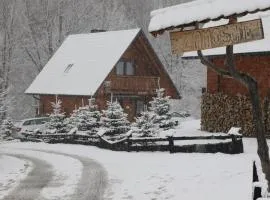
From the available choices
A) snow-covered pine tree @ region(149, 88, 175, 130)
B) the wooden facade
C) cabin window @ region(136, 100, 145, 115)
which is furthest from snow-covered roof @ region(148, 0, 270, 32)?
cabin window @ region(136, 100, 145, 115)

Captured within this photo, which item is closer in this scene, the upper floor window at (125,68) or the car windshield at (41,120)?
the car windshield at (41,120)

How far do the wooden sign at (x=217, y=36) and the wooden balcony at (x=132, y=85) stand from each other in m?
27.0

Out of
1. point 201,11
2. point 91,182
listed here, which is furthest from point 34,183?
point 201,11

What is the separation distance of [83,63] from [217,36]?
31274 mm

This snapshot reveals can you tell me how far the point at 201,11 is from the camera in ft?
29.9

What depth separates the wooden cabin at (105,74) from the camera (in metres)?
36.9

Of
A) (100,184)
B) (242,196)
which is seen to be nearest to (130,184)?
(100,184)

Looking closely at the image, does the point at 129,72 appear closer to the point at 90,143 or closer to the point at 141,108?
the point at 141,108

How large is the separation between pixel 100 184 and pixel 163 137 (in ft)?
23.9

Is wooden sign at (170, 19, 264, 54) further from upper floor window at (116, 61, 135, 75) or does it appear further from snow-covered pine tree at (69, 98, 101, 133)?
upper floor window at (116, 61, 135, 75)

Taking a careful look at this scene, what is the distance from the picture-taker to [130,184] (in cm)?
1437

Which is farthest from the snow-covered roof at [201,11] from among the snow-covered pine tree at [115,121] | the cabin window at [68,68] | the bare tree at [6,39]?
the bare tree at [6,39]

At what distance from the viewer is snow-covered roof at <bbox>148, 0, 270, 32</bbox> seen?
28.1 ft

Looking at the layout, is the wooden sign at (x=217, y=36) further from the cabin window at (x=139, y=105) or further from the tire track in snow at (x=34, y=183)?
the cabin window at (x=139, y=105)
